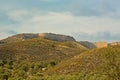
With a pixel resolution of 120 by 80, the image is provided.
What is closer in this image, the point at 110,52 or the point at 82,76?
the point at 110,52

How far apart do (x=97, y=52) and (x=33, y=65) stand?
34.0 m

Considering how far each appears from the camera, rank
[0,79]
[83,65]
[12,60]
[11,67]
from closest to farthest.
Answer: [0,79] → [83,65] → [11,67] → [12,60]

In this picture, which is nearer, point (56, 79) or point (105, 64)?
point (105, 64)

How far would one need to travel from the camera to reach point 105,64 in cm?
5450

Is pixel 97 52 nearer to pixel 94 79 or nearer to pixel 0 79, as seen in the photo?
pixel 0 79

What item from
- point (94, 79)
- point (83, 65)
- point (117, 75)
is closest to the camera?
point (117, 75)

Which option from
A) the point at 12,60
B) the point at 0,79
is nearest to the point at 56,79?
the point at 0,79

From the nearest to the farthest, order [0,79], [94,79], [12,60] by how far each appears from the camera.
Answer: [94,79]
[0,79]
[12,60]

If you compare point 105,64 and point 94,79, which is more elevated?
point 105,64

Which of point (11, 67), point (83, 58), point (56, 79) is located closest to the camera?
point (56, 79)

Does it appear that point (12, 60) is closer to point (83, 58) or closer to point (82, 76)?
point (83, 58)

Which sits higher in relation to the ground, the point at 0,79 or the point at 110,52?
the point at 110,52

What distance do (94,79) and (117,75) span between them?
30.6m

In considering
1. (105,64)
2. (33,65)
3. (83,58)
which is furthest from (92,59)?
(105,64)
